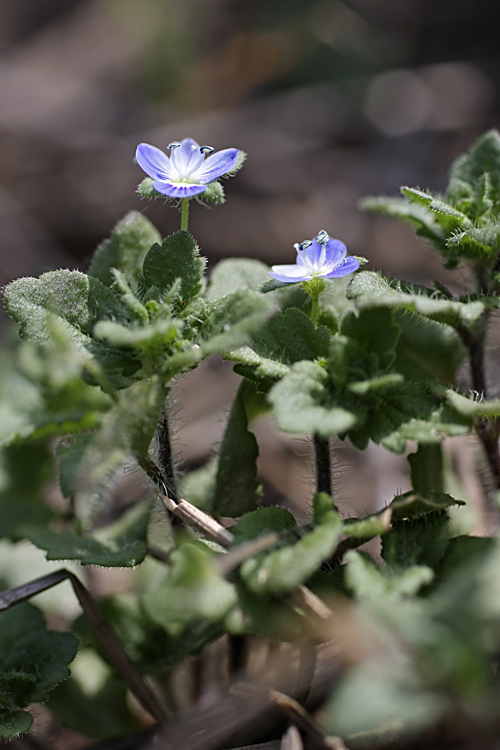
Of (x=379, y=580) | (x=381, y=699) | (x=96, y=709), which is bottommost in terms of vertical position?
(x=96, y=709)

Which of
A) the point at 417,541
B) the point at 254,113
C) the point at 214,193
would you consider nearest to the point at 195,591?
the point at 417,541

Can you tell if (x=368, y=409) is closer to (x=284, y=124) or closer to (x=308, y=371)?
(x=308, y=371)

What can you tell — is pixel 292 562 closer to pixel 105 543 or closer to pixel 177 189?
pixel 105 543

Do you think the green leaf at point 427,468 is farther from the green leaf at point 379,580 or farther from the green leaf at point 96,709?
the green leaf at point 96,709

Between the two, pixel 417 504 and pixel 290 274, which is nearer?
pixel 417 504

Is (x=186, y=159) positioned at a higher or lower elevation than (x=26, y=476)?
higher

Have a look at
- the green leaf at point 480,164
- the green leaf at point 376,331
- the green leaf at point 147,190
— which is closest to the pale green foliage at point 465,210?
the green leaf at point 480,164
